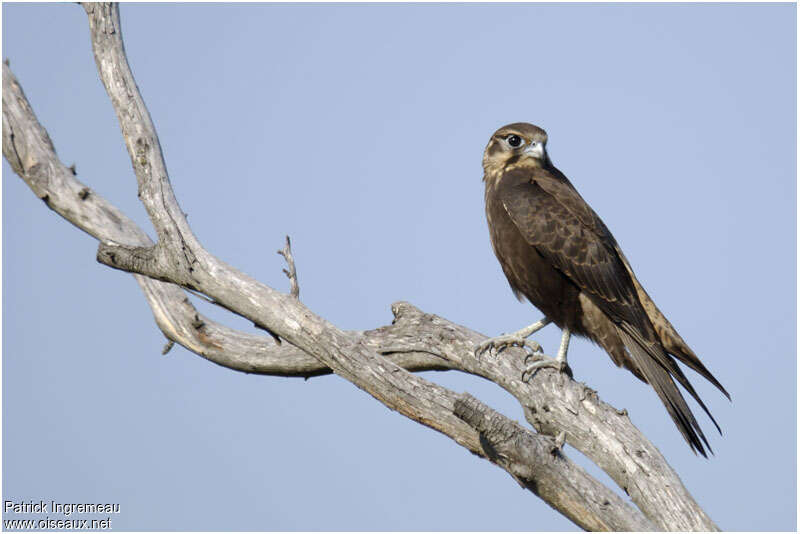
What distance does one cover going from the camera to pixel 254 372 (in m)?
5.71

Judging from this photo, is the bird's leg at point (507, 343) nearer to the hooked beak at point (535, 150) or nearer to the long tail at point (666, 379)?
the long tail at point (666, 379)

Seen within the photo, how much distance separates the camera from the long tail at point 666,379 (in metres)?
4.72

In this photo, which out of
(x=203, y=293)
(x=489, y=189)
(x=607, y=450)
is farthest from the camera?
(x=489, y=189)

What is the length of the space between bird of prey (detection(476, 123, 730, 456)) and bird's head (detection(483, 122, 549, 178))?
26 cm

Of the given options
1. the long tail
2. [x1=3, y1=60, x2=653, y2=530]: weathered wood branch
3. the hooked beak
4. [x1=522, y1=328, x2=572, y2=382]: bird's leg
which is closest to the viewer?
the long tail

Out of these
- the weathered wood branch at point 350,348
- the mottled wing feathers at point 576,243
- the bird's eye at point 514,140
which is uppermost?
the bird's eye at point 514,140

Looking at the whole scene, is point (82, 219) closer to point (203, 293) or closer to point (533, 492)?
point (203, 293)

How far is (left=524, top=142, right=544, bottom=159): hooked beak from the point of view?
5852mm

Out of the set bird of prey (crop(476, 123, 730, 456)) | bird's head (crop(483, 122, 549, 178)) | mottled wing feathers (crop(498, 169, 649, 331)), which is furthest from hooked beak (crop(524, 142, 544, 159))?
mottled wing feathers (crop(498, 169, 649, 331))

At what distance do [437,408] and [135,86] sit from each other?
2.83 meters

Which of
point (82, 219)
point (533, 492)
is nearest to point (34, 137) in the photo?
point (82, 219)

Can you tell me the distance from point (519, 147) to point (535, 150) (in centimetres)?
12

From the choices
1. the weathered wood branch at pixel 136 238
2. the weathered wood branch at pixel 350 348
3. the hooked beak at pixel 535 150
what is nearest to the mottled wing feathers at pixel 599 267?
the hooked beak at pixel 535 150

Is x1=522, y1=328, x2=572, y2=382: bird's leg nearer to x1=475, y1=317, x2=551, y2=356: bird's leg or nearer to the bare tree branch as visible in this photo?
x1=475, y1=317, x2=551, y2=356: bird's leg
